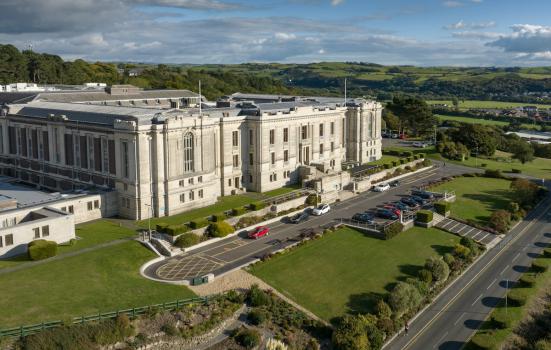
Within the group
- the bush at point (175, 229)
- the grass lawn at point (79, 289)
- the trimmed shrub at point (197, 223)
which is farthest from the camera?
the trimmed shrub at point (197, 223)

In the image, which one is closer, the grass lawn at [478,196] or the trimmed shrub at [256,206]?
the trimmed shrub at [256,206]

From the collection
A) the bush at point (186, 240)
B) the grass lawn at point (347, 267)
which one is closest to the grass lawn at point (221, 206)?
the bush at point (186, 240)

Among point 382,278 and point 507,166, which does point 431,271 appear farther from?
point 507,166

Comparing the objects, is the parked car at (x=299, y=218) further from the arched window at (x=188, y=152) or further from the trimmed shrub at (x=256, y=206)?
the arched window at (x=188, y=152)

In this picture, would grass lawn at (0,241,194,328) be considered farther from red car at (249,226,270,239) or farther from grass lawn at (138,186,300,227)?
red car at (249,226,270,239)

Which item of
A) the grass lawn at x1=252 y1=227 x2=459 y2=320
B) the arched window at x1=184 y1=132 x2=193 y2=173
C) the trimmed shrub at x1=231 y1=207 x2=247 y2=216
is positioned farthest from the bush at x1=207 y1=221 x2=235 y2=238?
the arched window at x1=184 y1=132 x2=193 y2=173

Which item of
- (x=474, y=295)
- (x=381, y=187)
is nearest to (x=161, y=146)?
(x=381, y=187)

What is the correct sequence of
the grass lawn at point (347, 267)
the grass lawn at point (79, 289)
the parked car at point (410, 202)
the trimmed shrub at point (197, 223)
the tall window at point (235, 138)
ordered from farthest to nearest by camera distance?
the tall window at point (235, 138), the parked car at point (410, 202), the trimmed shrub at point (197, 223), the grass lawn at point (347, 267), the grass lawn at point (79, 289)
